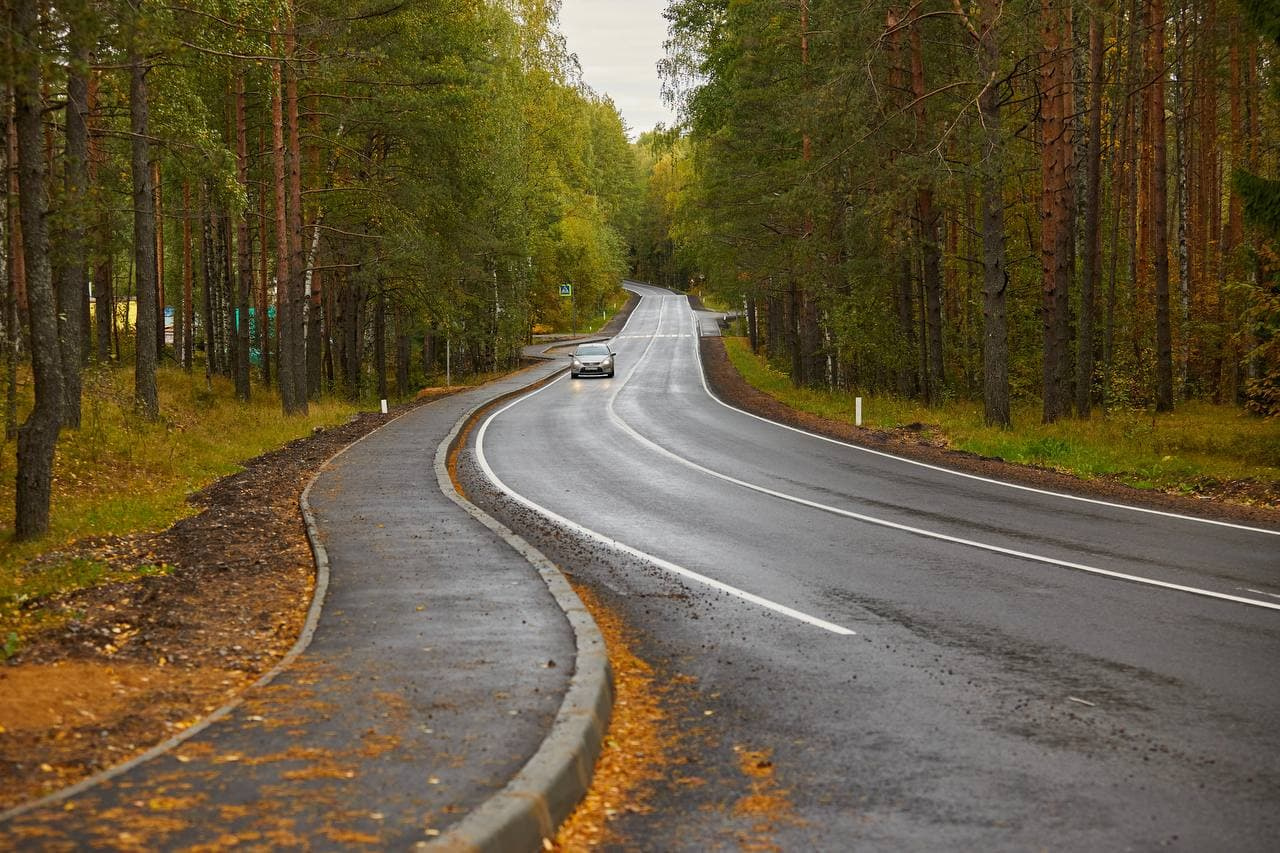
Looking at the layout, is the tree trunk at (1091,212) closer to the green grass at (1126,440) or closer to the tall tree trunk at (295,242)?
the green grass at (1126,440)

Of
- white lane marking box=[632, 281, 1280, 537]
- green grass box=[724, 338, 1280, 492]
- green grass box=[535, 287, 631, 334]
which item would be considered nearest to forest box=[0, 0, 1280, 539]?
green grass box=[724, 338, 1280, 492]

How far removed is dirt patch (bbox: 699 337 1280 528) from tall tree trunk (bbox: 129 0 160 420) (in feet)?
47.1

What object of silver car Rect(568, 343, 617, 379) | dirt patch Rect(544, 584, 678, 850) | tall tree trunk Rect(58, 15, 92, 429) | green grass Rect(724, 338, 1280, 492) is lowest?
dirt patch Rect(544, 584, 678, 850)

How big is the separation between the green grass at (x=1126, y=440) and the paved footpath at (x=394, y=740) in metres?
11.3

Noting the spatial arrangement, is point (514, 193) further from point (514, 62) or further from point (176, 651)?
point (176, 651)

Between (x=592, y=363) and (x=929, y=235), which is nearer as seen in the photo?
(x=929, y=235)

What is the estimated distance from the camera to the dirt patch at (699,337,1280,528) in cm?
1346

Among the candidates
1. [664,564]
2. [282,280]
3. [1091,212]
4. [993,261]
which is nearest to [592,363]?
[282,280]

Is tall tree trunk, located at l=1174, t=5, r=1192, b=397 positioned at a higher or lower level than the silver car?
higher

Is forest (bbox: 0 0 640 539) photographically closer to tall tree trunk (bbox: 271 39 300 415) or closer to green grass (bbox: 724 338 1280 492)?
tall tree trunk (bbox: 271 39 300 415)

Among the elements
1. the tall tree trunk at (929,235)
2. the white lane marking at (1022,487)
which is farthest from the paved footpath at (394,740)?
the tall tree trunk at (929,235)

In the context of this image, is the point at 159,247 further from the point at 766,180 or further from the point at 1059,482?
the point at 1059,482

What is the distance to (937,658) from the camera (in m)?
7.21

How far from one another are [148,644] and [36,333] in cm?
476
